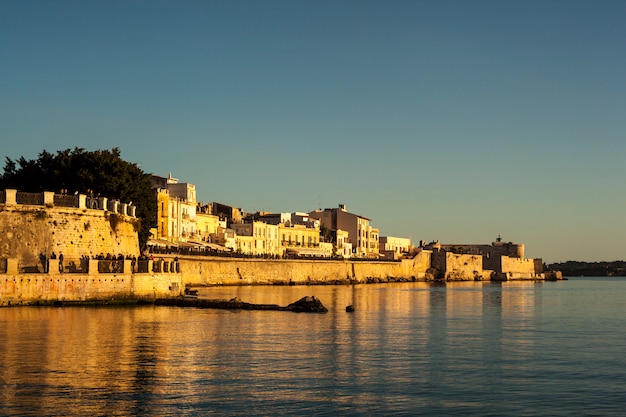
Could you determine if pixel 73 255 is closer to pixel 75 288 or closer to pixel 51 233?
pixel 51 233

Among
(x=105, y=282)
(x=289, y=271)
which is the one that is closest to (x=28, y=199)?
(x=105, y=282)

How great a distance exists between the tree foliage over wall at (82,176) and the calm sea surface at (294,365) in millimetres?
16327

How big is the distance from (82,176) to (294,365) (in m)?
32.9

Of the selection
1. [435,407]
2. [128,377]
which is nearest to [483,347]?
[435,407]

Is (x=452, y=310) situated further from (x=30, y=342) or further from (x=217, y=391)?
(x=217, y=391)

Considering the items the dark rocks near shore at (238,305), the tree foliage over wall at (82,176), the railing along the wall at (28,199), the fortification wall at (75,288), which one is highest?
the tree foliage over wall at (82,176)

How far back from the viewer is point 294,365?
74.2 ft

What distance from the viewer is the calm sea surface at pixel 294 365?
17.6 meters

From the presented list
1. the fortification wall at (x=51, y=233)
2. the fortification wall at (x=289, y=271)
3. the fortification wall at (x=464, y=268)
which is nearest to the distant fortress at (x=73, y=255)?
the fortification wall at (x=51, y=233)

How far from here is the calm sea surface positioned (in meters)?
17.6

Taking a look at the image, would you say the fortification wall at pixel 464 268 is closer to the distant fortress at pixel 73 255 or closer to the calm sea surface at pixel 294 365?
the distant fortress at pixel 73 255

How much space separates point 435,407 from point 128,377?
7472mm

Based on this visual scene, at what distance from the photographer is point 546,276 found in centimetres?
15812

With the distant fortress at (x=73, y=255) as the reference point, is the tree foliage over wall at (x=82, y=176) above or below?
above
